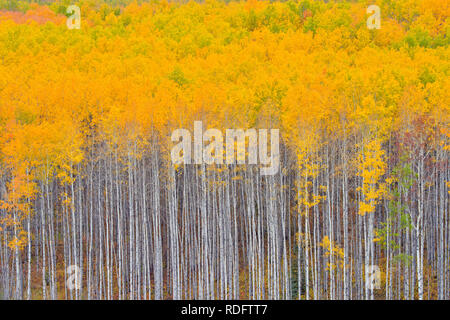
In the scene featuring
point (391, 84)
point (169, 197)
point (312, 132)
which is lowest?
point (169, 197)

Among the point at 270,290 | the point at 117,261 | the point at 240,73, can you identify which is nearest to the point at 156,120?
the point at 117,261

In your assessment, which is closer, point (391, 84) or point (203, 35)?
point (391, 84)

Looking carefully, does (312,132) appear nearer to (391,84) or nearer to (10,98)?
(391,84)

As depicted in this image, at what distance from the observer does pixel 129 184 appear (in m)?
39.8

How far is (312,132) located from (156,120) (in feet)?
31.3

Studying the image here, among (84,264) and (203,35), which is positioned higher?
(203,35)

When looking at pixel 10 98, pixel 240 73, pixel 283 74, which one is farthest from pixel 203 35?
pixel 10 98

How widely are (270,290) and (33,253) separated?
15.7 m

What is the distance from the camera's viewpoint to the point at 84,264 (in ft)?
143
